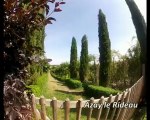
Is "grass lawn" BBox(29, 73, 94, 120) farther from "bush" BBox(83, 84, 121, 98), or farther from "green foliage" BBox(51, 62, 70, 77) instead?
"green foliage" BBox(51, 62, 70, 77)

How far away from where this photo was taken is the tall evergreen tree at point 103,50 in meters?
21.4

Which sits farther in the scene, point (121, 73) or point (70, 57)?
point (70, 57)

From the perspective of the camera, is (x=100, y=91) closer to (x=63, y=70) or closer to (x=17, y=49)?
(x=17, y=49)

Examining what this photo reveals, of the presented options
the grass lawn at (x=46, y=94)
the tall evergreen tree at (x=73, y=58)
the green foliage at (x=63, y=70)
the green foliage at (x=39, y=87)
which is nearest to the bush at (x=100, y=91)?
the grass lawn at (x=46, y=94)

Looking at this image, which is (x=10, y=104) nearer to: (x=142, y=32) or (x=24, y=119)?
(x=24, y=119)

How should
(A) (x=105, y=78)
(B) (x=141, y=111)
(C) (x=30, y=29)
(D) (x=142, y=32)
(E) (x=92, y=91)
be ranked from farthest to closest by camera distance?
(A) (x=105, y=78) < (E) (x=92, y=91) < (D) (x=142, y=32) < (B) (x=141, y=111) < (C) (x=30, y=29)

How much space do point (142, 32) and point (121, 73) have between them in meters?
15.2

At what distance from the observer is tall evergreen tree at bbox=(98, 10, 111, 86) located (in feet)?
70.3

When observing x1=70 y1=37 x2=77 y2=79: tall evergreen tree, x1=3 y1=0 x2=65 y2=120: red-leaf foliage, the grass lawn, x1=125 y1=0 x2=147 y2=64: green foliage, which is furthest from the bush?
x1=70 y1=37 x2=77 y2=79: tall evergreen tree

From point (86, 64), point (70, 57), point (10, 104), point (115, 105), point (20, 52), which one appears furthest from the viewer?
point (70, 57)

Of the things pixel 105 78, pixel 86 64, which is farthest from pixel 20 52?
pixel 86 64

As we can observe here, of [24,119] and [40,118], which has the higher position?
[24,119]

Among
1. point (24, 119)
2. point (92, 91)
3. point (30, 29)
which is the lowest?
point (92, 91)

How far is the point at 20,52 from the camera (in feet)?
6.81
